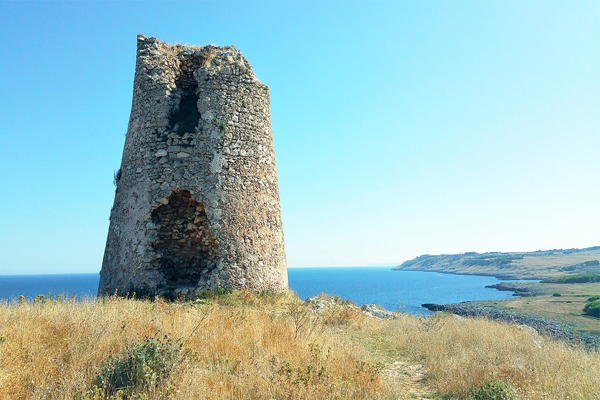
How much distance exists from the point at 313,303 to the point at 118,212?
676 cm

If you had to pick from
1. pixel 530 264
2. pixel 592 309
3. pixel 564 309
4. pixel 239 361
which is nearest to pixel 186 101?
Result: pixel 239 361

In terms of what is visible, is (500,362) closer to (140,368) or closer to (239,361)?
(239,361)

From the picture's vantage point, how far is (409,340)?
8.01 meters

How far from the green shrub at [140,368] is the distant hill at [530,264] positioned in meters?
108

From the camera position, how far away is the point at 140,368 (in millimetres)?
3939

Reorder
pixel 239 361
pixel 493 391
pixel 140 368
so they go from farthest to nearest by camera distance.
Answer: pixel 239 361
pixel 493 391
pixel 140 368

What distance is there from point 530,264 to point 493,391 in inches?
5755

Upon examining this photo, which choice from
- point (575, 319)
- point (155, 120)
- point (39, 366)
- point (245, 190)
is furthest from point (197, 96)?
point (575, 319)

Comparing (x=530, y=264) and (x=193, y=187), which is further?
(x=530, y=264)

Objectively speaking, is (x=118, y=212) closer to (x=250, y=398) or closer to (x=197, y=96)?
(x=197, y=96)

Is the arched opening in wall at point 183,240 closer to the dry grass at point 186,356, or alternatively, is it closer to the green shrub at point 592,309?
the dry grass at point 186,356

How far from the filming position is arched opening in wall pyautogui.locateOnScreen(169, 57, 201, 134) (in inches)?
400

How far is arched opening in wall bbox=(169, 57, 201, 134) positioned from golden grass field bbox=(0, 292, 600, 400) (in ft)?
17.0

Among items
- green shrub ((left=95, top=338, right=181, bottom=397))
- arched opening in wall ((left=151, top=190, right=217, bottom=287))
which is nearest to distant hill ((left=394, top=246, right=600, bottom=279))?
arched opening in wall ((left=151, top=190, right=217, bottom=287))
